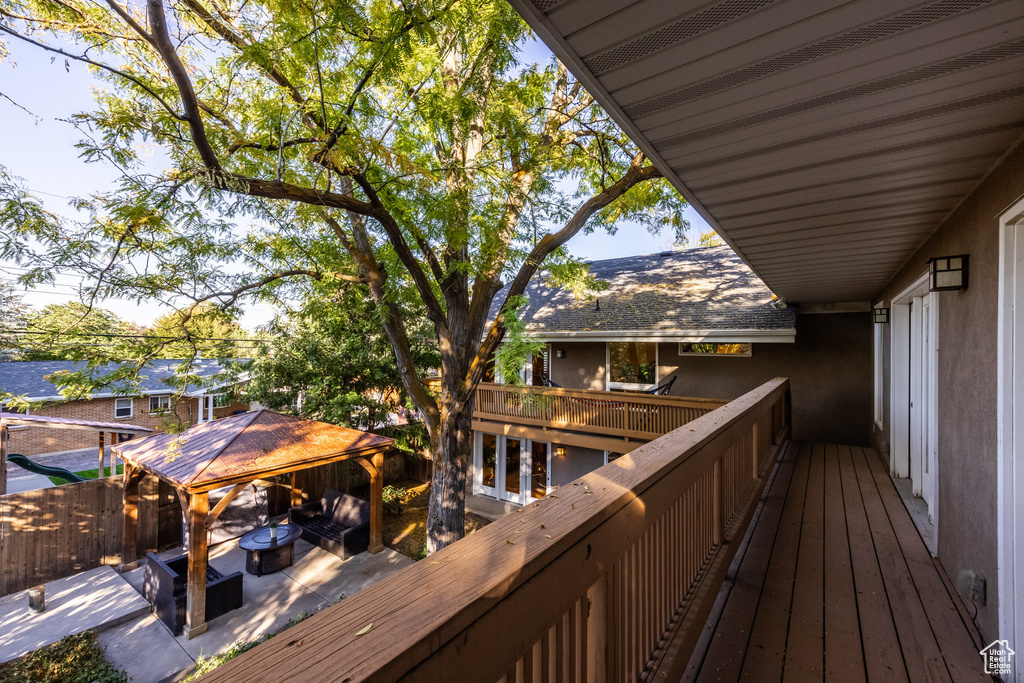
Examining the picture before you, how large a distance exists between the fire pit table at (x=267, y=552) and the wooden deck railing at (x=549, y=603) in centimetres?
768

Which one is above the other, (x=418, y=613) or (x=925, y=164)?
(x=925, y=164)

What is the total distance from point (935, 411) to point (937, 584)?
1436 mm

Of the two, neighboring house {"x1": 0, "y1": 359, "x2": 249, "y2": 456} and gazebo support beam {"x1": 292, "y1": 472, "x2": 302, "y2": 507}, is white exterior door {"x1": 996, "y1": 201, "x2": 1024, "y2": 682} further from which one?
neighboring house {"x1": 0, "y1": 359, "x2": 249, "y2": 456}

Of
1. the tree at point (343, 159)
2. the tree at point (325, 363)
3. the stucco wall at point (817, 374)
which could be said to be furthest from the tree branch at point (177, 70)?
the stucco wall at point (817, 374)

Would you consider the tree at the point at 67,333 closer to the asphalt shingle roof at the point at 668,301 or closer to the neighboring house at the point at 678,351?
the neighboring house at the point at 678,351

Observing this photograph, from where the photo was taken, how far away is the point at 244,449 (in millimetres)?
7438

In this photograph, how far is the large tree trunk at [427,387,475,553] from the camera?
7051 mm

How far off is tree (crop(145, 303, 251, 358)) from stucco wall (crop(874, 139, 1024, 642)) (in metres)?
7.71

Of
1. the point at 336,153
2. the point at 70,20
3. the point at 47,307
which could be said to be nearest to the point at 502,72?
the point at 336,153

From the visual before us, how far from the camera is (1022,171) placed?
211cm

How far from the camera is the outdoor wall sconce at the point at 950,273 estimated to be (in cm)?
290

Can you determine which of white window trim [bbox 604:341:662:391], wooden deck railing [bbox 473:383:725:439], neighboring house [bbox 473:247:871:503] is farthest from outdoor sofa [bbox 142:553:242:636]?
white window trim [bbox 604:341:662:391]

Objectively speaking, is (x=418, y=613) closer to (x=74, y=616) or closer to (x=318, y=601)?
(x=318, y=601)

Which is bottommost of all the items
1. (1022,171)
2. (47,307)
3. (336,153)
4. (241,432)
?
(241,432)
